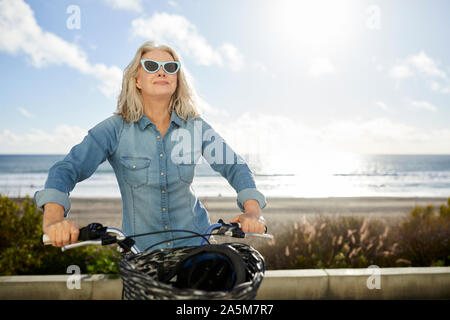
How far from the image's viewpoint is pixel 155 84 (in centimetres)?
231

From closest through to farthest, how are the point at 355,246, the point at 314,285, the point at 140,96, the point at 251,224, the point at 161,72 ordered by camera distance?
the point at 251,224
the point at 161,72
the point at 140,96
the point at 314,285
the point at 355,246

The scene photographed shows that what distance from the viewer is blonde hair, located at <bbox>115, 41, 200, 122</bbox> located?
7.82 ft

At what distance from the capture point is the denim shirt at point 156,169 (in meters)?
2.22

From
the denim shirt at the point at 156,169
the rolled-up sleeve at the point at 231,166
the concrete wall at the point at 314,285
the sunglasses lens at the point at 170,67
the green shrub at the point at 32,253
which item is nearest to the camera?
the rolled-up sleeve at the point at 231,166

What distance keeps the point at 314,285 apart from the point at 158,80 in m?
3.09

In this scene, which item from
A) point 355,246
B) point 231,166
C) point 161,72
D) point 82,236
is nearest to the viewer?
point 82,236

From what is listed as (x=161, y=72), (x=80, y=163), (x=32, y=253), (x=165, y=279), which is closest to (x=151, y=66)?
(x=161, y=72)

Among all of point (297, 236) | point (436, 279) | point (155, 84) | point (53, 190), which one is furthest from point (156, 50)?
point (436, 279)

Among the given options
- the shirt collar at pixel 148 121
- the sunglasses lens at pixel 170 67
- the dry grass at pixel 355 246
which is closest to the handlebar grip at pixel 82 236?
the shirt collar at pixel 148 121

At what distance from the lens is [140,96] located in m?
2.49

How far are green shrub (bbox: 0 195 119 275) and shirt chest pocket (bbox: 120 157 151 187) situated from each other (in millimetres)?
2618

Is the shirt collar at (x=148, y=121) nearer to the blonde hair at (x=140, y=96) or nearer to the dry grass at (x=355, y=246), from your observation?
the blonde hair at (x=140, y=96)

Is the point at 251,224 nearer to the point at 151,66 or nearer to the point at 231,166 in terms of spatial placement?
the point at 231,166

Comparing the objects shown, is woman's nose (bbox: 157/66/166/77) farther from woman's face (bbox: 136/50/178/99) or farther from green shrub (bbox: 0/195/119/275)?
green shrub (bbox: 0/195/119/275)
